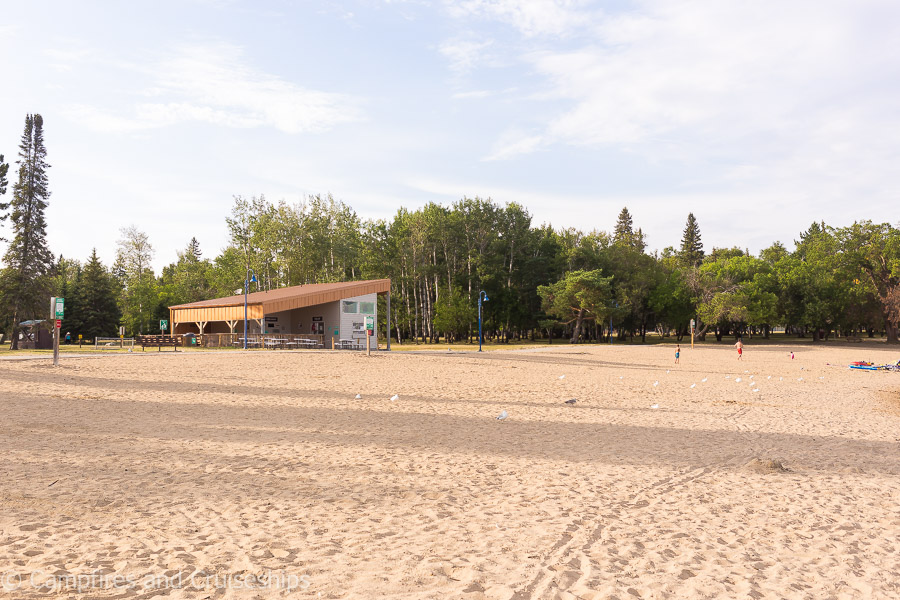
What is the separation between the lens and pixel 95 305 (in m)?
59.6

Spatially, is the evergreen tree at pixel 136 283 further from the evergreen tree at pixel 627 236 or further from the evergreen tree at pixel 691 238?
the evergreen tree at pixel 691 238

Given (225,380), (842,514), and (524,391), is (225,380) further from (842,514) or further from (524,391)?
(842,514)

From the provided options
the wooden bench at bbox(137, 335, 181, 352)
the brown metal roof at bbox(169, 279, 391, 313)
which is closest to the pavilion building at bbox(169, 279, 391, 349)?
the brown metal roof at bbox(169, 279, 391, 313)

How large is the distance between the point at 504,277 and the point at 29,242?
4310cm

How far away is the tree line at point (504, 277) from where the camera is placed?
61.2m

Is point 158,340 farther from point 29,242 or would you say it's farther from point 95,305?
point 95,305

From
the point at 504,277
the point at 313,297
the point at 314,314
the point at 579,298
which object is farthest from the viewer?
the point at 504,277

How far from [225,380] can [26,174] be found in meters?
36.2

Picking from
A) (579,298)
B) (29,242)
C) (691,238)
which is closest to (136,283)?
(29,242)

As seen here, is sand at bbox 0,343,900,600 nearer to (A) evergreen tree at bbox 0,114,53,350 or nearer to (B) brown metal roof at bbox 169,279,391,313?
(B) brown metal roof at bbox 169,279,391,313

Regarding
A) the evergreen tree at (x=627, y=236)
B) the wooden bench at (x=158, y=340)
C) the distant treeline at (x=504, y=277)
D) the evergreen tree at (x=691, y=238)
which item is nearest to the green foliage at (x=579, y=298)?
the distant treeline at (x=504, y=277)

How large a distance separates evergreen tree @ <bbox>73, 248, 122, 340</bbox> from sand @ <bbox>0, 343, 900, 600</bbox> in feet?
164

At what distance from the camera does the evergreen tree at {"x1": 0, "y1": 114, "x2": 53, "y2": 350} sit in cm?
4175

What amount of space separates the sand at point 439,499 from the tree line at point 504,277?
1812 inches
